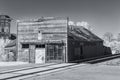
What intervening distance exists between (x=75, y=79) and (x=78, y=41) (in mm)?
14993

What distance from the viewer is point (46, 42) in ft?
78.4

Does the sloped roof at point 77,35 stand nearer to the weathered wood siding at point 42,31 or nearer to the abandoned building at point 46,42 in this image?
the abandoned building at point 46,42

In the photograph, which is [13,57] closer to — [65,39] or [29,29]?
[29,29]

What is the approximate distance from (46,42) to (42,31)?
1761 millimetres

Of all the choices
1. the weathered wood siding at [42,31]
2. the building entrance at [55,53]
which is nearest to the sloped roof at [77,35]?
the weathered wood siding at [42,31]

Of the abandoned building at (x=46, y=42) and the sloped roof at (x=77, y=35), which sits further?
the sloped roof at (x=77, y=35)

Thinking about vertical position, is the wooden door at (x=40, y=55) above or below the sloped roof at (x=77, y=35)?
below

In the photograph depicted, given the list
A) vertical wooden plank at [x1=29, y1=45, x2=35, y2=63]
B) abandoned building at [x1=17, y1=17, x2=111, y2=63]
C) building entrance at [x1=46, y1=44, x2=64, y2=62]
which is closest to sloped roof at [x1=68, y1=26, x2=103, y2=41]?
abandoned building at [x1=17, y1=17, x2=111, y2=63]

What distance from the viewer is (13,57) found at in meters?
26.7

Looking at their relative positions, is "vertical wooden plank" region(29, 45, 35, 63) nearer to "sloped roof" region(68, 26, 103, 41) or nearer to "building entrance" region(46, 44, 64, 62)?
"building entrance" region(46, 44, 64, 62)

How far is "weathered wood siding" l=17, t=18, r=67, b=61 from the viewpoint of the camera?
23.5 meters

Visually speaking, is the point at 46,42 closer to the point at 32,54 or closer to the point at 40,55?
the point at 40,55

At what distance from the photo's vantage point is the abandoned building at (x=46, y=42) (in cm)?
2336

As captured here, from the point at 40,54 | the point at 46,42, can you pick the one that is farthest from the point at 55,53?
the point at 40,54
